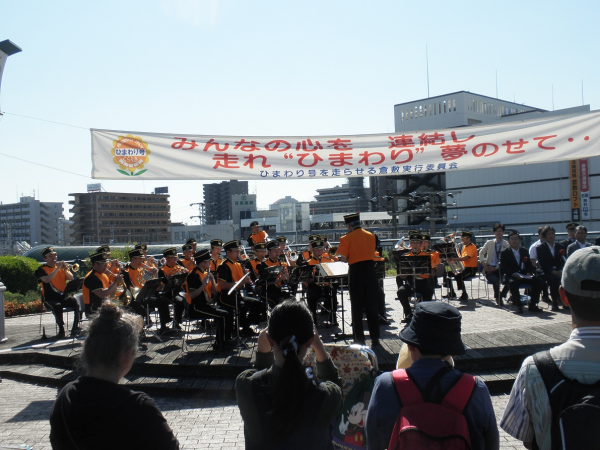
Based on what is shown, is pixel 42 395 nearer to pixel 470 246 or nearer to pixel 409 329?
pixel 409 329

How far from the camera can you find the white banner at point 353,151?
26.3 ft

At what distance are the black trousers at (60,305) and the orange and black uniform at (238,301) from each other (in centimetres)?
322

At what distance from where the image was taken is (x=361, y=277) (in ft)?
26.6

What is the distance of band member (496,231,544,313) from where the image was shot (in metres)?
11.2

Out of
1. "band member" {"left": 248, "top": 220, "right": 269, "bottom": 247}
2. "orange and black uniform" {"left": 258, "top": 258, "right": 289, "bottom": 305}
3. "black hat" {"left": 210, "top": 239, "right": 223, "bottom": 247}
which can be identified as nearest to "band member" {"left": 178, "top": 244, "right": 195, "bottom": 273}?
"black hat" {"left": 210, "top": 239, "right": 223, "bottom": 247}

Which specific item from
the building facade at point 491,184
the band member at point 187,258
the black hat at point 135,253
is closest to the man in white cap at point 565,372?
the black hat at point 135,253

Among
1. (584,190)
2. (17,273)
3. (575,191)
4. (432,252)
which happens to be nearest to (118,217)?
(575,191)

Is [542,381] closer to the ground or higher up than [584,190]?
closer to the ground

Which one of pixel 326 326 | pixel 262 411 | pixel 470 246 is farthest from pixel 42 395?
pixel 470 246

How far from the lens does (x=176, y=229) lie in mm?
101938

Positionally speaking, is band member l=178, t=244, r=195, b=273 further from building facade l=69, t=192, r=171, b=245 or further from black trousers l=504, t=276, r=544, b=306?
building facade l=69, t=192, r=171, b=245

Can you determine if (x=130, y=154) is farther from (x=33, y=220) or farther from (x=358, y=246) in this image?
(x=33, y=220)

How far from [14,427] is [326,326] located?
19.0 ft

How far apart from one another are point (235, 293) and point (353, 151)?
3.11 m
